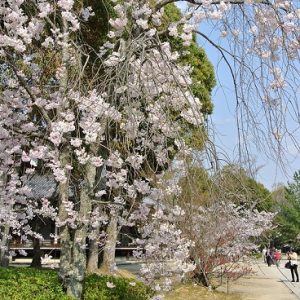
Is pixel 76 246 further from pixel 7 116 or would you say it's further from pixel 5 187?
pixel 7 116

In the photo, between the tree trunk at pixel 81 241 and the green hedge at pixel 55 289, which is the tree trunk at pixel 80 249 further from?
the green hedge at pixel 55 289

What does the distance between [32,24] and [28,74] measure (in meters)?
1.29

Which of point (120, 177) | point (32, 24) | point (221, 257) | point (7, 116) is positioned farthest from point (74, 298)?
point (221, 257)

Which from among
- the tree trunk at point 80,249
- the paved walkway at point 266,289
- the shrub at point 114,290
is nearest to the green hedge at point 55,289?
the shrub at point 114,290

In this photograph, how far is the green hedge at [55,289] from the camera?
235 inches

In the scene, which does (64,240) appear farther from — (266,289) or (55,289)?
(266,289)

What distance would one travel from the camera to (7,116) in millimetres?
5500

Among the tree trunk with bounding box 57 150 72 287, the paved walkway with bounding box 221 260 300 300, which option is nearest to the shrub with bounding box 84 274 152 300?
the tree trunk with bounding box 57 150 72 287

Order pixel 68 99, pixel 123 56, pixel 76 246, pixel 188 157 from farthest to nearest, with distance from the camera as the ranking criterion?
pixel 76 246, pixel 68 99, pixel 123 56, pixel 188 157

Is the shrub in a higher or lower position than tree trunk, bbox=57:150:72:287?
lower

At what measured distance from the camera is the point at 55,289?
6188 millimetres

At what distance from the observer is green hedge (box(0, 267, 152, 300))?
596 centimetres

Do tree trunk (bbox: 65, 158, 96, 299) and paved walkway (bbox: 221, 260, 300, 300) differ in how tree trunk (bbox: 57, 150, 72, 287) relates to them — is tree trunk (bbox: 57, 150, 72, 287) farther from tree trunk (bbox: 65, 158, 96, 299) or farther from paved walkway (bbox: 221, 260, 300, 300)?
paved walkway (bbox: 221, 260, 300, 300)

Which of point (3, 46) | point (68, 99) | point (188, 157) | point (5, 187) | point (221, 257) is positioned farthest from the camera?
point (221, 257)
